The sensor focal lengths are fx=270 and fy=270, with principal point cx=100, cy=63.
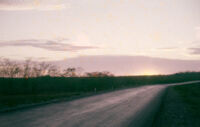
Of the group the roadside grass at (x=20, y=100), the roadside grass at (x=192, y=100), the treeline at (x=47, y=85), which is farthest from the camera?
the treeline at (x=47, y=85)

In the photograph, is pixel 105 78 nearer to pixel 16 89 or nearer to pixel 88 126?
pixel 16 89

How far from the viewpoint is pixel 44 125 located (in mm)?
11125

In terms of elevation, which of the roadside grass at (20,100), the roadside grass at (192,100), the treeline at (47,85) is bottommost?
the roadside grass at (192,100)

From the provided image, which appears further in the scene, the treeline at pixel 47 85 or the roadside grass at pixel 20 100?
the treeline at pixel 47 85

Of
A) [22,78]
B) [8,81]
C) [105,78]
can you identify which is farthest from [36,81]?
[105,78]

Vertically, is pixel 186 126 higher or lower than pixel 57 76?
lower

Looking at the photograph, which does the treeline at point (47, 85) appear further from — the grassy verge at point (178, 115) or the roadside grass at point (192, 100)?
the grassy verge at point (178, 115)

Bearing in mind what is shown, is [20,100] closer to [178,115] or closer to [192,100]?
[178,115]

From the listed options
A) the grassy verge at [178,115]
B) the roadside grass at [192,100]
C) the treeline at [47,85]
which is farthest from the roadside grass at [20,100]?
the roadside grass at [192,100]

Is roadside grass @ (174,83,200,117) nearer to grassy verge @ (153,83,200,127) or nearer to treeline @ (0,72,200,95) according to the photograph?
grassy verge @ (153,83,200,127)

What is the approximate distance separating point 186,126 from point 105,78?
60207mm

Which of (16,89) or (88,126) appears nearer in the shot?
(88,126)

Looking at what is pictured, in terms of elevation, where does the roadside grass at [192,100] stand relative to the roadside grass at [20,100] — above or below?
below

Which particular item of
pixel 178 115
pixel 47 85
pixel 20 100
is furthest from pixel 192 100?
pixel 47 85
